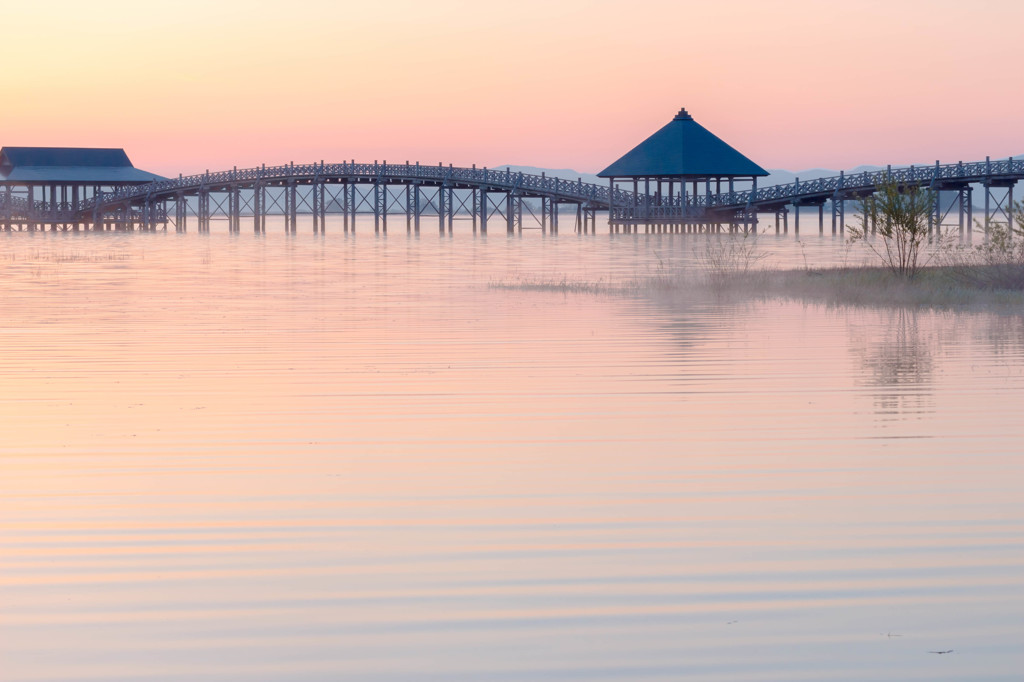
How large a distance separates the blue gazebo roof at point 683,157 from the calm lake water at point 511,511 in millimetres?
46979

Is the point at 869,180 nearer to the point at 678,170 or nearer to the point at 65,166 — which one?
the point at 678,170

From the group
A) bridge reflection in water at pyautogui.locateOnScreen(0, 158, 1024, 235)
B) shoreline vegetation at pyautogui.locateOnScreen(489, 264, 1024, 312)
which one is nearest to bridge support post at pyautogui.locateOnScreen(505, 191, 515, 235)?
bridge reflection in water at pyautogui.locateOnScreen(0, 158, 1024, 235)

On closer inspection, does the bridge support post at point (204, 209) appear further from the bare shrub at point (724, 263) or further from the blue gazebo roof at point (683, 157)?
the bare shrub at point (724, 263)

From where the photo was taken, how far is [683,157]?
60281mm

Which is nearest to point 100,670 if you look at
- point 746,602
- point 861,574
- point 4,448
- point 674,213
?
point 746,602

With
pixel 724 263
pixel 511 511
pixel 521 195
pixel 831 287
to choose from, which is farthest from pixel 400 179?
pixel 511 511

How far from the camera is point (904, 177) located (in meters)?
54.5

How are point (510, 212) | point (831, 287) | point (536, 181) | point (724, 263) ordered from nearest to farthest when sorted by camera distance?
1. point (831, 287)
2. point (724, 263)
3. point (536, 181)
4. point (510, 212)

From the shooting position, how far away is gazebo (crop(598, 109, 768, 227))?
60.6 meters

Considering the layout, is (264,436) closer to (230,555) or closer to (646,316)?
(230,555)

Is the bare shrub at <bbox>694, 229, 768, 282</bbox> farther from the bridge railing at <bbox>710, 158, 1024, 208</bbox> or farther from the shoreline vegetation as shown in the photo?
the bridge railing at <bbox>710, 158, 1024, 208</bbox>

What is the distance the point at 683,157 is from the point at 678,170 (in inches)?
34.4

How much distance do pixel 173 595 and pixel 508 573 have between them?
4.03 feet

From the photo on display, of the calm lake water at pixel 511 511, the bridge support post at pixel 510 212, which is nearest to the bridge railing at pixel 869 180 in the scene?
the bridge support post at pixel 510 212
